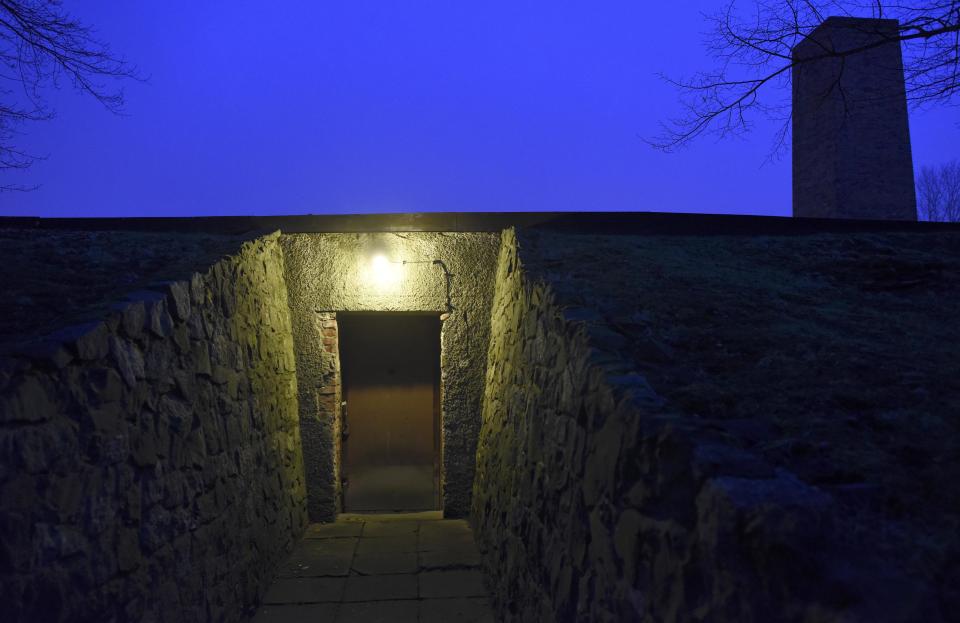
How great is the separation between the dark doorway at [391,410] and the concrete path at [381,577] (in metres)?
0.44

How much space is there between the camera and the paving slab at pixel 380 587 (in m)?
4.15

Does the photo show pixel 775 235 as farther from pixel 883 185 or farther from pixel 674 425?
pixel 883 185

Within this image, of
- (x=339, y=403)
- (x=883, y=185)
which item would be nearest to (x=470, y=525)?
(x=339, y=403)

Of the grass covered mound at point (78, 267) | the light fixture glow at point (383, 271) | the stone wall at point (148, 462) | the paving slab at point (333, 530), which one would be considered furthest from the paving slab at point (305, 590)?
the light fixture glow at point (383, 271)

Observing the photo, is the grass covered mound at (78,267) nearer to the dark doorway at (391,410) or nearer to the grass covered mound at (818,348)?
the dark doorway at (391,410)

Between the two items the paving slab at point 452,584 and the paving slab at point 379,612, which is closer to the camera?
the paving slab at point 379,612

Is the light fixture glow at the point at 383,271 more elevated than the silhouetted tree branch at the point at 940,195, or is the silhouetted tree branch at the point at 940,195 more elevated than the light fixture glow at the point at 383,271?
the silhouetted tree branch at the point at 940,195

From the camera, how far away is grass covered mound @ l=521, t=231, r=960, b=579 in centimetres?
157

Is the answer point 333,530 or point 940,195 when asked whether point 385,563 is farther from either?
point 940,195

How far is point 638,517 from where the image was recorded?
186cm

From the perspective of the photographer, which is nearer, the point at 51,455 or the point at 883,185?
the point at 51,455

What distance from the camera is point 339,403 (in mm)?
5645

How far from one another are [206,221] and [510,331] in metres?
2.93

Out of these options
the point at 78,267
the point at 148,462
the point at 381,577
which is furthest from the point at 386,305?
the point at 148,462
